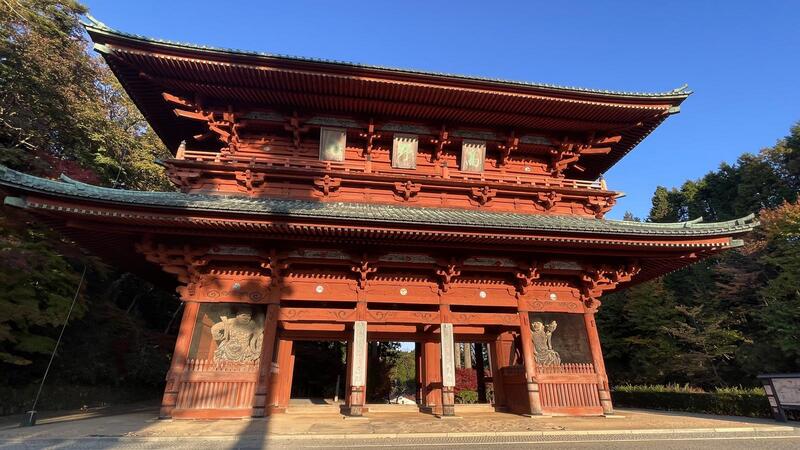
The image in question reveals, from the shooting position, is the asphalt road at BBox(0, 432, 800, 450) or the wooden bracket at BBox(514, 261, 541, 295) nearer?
the asphalt road at BBox(0, 432, 800, 450)

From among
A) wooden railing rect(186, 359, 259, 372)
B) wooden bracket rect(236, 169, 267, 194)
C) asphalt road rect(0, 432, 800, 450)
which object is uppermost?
wooden bracket rect(236, 169, 267, 194)

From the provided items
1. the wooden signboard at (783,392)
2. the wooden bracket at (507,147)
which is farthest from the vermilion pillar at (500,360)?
→ the wooden signboard at (783,392)

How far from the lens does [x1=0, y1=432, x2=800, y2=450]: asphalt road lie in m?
6.88

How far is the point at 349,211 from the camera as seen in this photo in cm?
1055

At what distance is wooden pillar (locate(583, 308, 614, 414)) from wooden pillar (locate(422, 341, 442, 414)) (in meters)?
4.94

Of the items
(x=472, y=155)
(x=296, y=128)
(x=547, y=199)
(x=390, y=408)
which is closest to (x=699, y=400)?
(x=547, y=199)

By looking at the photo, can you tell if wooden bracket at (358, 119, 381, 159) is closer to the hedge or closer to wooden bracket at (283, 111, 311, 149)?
wooden bracket at (283, 111, 311, 149)

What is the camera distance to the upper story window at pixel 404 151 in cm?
1316

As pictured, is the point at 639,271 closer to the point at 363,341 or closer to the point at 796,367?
the point at 363,341

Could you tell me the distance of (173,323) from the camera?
2809 cm

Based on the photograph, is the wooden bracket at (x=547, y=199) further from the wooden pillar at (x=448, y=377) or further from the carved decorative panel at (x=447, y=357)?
the wooden pillar at (x=448, y=377)

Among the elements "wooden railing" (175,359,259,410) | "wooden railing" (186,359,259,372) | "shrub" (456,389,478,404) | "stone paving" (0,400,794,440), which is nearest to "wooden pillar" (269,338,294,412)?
"wooden railing" (175,359,259,410)

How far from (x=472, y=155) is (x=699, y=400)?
15.0 metres

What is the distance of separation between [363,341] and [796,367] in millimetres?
23618
